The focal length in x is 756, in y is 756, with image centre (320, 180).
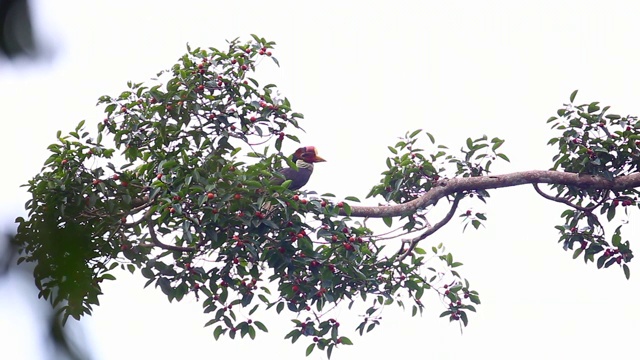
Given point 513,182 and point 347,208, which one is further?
point 513,182

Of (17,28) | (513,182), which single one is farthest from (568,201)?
(17,28)

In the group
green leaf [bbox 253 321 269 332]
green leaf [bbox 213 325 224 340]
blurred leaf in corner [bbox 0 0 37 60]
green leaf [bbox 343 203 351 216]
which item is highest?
green leaf [bbox 343 203 351 216]

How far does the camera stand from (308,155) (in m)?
4.90

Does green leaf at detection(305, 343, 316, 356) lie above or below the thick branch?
below

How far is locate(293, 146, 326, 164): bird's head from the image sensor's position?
16.0 feet

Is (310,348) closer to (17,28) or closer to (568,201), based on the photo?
(568,201)

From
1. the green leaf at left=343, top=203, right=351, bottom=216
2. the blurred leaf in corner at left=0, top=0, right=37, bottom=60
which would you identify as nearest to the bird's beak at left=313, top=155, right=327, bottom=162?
the green leaf at left=343, top=203, right=351, bottom=216

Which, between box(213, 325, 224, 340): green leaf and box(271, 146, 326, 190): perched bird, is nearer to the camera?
box(213, 325, 224, 340): green leaf

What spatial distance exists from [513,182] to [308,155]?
130 cm

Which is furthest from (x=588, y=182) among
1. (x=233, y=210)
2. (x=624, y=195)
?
(x=233, y=210)

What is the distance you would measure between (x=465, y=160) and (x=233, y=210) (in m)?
1.73

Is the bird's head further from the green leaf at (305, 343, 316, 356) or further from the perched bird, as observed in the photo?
the green leaf at (305, 343, 316, 356)

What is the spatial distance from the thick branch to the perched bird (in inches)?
23.6

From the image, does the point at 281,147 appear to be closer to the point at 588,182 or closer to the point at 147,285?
the point at 147,285
